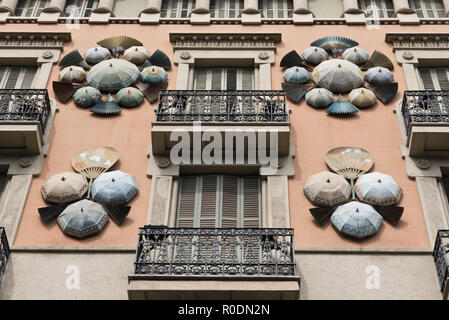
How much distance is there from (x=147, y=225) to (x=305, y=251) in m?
3.10

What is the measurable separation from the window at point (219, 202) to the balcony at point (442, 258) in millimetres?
3627

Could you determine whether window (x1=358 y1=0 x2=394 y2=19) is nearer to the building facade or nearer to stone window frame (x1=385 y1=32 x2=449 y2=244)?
the building facade

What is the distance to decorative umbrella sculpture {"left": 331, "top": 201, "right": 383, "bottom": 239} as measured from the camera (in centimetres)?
1452

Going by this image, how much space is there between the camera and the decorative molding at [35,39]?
1941cm

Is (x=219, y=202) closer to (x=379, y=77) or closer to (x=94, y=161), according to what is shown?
(x=94, y=161)

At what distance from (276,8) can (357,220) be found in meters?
8.87

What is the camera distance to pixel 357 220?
14.5 metres

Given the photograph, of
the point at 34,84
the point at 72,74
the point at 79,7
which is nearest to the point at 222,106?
the point at 72,74

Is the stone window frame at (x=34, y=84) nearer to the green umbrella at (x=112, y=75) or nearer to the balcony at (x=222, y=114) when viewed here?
the green umbrella at (x=112, y=75)

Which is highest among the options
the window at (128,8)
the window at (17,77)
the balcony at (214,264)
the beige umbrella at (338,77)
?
the window at (128,8)

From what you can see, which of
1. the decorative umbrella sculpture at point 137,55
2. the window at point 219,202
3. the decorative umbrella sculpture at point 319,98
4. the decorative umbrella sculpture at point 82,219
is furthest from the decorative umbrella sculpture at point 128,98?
the decorative umbrella sculpture at point 319,98

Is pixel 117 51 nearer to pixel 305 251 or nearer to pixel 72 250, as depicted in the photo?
pixel 72 250

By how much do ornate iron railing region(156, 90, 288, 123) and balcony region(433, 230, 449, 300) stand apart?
14.2ft
